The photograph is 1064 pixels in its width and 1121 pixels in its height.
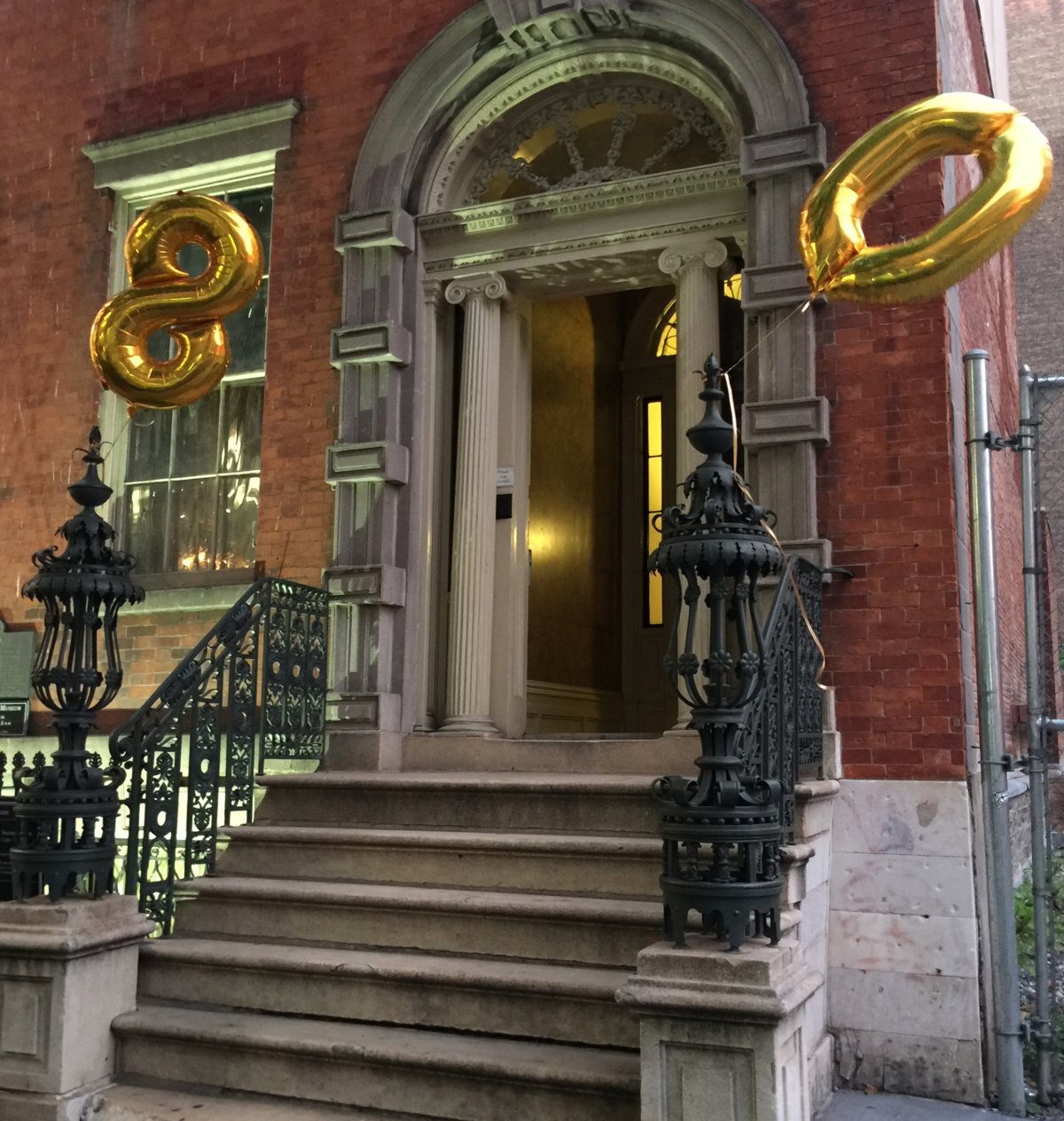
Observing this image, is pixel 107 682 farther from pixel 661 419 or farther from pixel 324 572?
pixel 661 419

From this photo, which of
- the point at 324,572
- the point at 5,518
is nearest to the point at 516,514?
the point at 324,572

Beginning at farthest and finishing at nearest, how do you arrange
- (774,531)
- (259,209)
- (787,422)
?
(259,209) < (787,422) < (774,531)

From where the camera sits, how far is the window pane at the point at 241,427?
7.37 m

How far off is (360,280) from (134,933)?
12.7 ft

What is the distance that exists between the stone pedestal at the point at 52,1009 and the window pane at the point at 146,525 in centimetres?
343

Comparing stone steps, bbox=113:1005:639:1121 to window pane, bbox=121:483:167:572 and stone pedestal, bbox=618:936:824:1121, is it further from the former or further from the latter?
window pane, bbox=121:483:167:572

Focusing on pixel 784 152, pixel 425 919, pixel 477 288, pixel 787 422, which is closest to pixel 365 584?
pixel 477 288

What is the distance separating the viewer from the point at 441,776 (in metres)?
5.57

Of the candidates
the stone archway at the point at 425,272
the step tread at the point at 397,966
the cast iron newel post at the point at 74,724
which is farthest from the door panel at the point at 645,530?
the cast iron newel post at the point at 74,724

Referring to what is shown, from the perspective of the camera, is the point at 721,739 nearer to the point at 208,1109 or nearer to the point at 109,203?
the point at 208,1109

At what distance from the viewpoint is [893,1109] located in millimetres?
4477

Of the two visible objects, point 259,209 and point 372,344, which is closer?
point 372,344

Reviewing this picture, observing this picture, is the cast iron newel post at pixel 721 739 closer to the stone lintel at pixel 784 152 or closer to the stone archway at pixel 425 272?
the stone archway at pixel 425 272

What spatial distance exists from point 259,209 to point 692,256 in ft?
9.96
